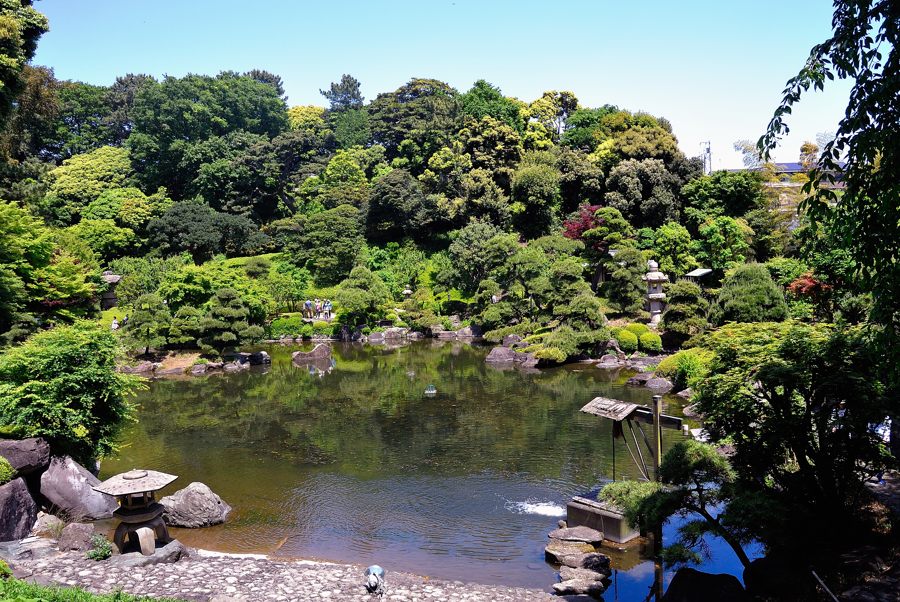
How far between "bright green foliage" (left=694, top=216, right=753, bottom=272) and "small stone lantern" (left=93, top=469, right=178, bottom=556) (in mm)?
26277

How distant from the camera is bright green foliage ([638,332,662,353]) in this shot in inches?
992

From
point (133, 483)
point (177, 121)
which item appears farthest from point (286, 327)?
point (133, 483)

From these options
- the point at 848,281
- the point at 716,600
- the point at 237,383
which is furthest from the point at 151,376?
the point at 848,281

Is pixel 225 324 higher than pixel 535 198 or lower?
lower

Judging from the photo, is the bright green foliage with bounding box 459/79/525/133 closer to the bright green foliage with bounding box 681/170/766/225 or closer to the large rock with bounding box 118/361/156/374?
the bright green foliage with bounding box 681/170/766/225

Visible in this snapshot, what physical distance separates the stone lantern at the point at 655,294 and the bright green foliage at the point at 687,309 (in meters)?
3.76

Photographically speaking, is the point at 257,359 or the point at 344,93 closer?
the point at 257,359

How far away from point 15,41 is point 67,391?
913 centimetres

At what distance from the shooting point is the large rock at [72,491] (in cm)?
1159

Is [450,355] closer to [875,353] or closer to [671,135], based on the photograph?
[671,135]

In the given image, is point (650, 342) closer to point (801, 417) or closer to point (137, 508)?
point (801, 417)

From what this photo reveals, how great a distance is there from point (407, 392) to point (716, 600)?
15.9m

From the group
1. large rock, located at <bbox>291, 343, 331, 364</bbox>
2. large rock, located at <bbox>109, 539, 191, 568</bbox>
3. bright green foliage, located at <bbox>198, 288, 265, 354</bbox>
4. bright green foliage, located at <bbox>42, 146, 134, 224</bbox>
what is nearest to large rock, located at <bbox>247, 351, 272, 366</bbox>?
bright green foliage, located at <bbox>198, 288, 265, 354</bbox>

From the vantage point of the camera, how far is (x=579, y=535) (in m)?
10.6
